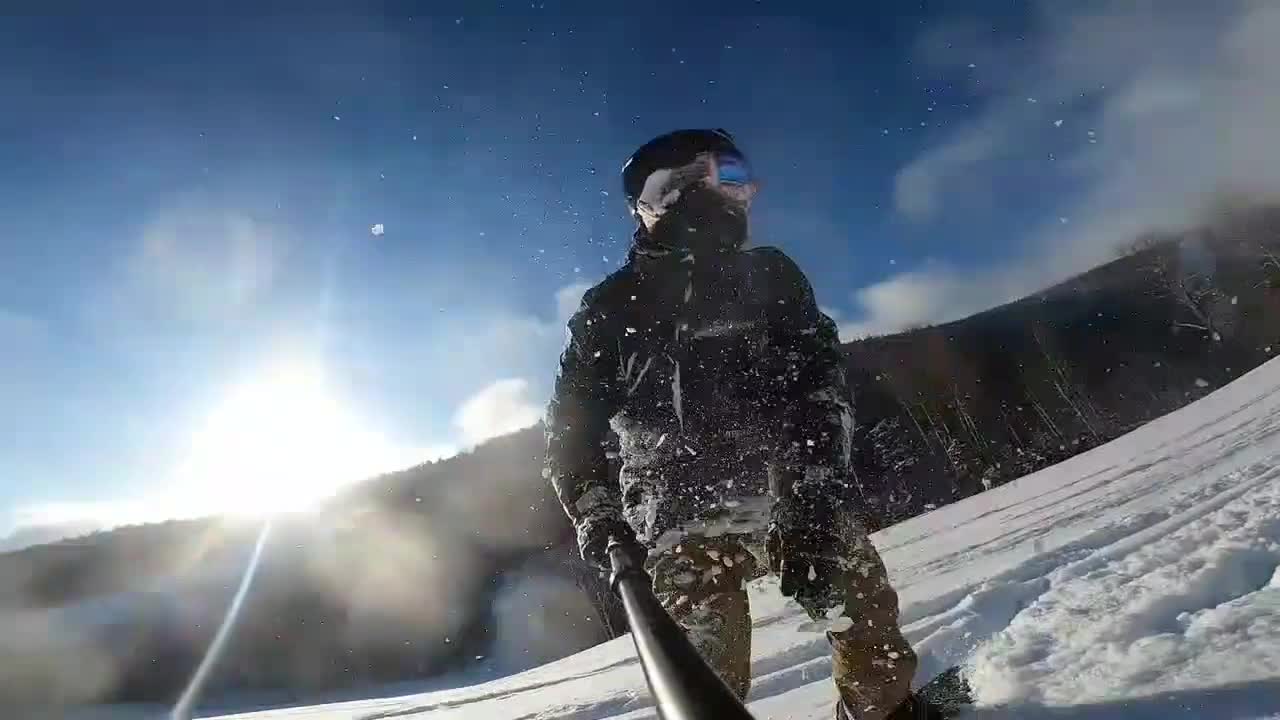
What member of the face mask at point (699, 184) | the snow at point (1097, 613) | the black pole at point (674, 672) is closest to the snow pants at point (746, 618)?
the snow at point (1097, 613)

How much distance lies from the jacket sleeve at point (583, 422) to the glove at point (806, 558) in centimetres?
53

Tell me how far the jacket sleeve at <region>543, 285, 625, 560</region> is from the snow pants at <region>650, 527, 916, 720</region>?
12.1 inches

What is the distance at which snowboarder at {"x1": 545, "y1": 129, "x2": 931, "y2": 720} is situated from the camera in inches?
82.7

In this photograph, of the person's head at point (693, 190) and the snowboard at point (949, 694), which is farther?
the person's head at point (693, 190)

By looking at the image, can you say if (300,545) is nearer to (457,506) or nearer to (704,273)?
(457,506)

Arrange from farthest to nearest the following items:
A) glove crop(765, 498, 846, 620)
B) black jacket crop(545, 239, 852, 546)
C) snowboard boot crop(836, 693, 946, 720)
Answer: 1. black jacket crop(545, 239, 852, 546)
2. snowboard boot crop(836, 693, 946, 720)
3. glove crop(765, 498, 846, 620)

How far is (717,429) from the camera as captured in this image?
2371 millimetres

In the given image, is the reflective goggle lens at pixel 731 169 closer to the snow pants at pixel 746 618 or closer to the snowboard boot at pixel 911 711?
the snow pants at pixel 746 618

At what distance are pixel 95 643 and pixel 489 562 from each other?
20.7m

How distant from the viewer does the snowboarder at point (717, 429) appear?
6.89ft

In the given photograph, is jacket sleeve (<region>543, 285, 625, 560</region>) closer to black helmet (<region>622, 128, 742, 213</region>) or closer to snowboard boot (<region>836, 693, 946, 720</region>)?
black helmet (<region>622, 128, 742, 213</region>)

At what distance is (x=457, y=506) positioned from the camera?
1885 inches

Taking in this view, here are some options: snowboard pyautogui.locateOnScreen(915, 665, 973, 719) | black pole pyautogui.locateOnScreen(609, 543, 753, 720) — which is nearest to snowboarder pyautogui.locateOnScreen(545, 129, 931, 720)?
snowboard pyautogui.locateOnScreen(915, 665, 973, 719)

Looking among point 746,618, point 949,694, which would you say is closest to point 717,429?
point 746,618
